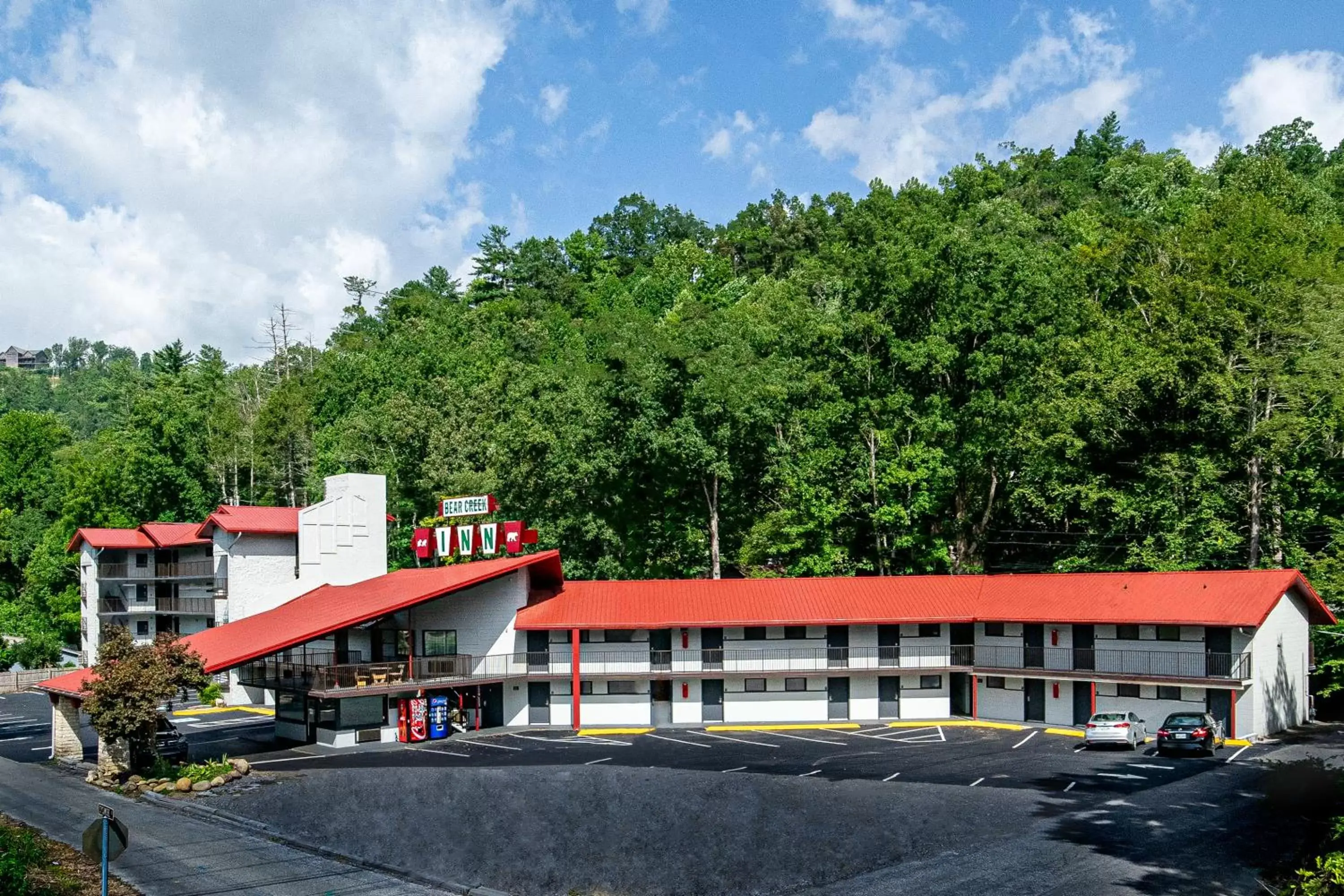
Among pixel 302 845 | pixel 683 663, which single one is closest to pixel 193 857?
pixel 302 845

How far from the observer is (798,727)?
159 ft

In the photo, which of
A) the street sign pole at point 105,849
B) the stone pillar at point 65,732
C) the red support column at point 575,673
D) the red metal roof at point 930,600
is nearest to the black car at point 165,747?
the stone pillar at point 65,732

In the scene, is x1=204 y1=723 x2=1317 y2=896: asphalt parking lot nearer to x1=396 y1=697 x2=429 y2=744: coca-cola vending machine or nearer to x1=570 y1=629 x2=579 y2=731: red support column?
x1=396 y1=697 x2=429 y2=744: coca-cola vending machine

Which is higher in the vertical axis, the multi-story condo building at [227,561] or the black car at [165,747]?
the multi-story condo building at [227,561]

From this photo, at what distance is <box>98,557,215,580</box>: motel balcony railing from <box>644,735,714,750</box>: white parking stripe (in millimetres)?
41905

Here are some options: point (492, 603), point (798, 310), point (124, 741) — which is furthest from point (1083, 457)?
point (124, 741)

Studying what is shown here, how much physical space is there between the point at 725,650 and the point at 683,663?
1950mm

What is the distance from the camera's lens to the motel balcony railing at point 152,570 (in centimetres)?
7562

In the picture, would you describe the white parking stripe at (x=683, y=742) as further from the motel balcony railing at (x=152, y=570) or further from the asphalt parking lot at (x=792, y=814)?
the motel balcony railing at (x=152, y=570)

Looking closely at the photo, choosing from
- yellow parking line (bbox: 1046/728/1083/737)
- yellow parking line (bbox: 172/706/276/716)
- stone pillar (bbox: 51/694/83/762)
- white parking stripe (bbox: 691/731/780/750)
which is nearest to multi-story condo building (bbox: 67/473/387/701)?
yellow parking line (bbox: 172/706/276/716)

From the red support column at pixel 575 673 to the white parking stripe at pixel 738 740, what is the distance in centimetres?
515

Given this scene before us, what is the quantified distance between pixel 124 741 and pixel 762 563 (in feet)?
116

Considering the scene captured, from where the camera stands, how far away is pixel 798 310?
2788 inches

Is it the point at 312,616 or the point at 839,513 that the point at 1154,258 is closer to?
the point at 839,513
